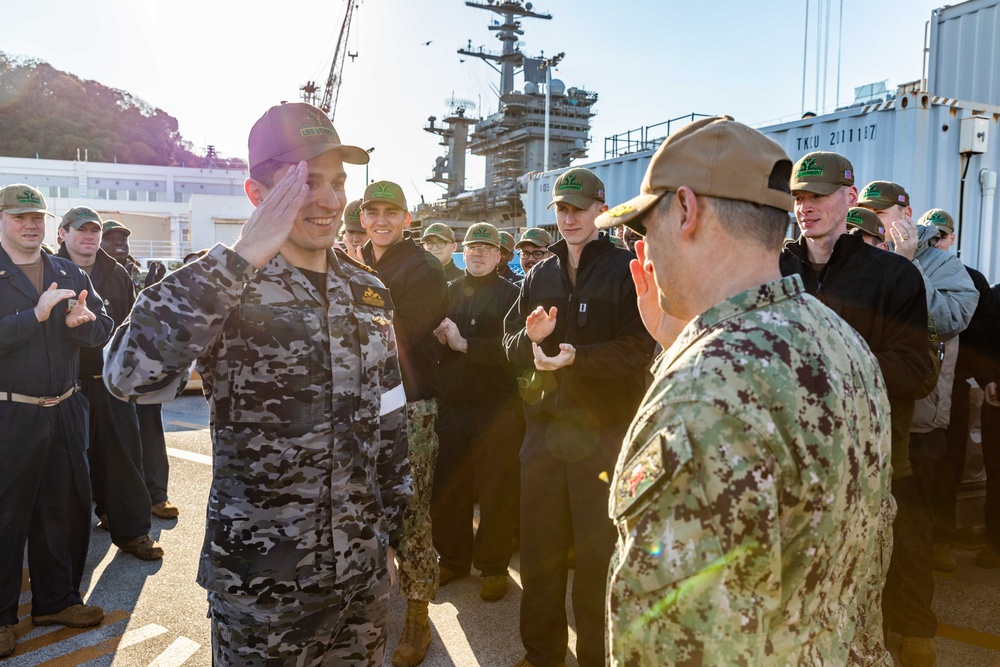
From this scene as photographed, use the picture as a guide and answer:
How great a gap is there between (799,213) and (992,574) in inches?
123

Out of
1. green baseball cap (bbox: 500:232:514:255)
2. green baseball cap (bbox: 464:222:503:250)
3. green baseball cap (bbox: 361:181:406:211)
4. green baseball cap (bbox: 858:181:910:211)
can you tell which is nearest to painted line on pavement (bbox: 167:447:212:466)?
green baseball cap (bbox: 500:232:514:255)

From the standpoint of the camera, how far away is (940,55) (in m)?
7.98

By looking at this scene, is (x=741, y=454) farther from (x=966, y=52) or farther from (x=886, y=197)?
(x=966, y=52)

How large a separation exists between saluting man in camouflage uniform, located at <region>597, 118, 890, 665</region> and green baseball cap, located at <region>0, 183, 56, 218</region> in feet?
12.7

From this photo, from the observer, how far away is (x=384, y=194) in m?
3.77

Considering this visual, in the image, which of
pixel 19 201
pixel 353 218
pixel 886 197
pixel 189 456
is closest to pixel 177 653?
pixel 19 201

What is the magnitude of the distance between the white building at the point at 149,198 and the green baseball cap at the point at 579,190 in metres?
35.1

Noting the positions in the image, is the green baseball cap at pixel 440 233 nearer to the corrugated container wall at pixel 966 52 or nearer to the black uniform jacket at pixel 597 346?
the black uniform jacket at pixel 597 346

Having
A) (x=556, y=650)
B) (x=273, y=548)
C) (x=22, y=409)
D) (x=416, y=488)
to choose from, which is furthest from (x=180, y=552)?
(x=273, y=548)

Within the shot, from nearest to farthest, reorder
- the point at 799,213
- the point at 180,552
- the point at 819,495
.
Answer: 1. the point at 819,495
2. the point at 799,213
3. the point at 180,552

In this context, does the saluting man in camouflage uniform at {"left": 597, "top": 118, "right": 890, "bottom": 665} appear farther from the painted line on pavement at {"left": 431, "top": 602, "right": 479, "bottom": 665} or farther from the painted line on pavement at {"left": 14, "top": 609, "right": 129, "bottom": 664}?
the painted line on pavement at {"left": 14, "top": 609, "right": 129, "bottom": 664}

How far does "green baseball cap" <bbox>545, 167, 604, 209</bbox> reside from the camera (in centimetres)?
332

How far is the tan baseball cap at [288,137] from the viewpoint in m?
1.99

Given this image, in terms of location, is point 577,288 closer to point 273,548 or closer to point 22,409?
point 273,548
